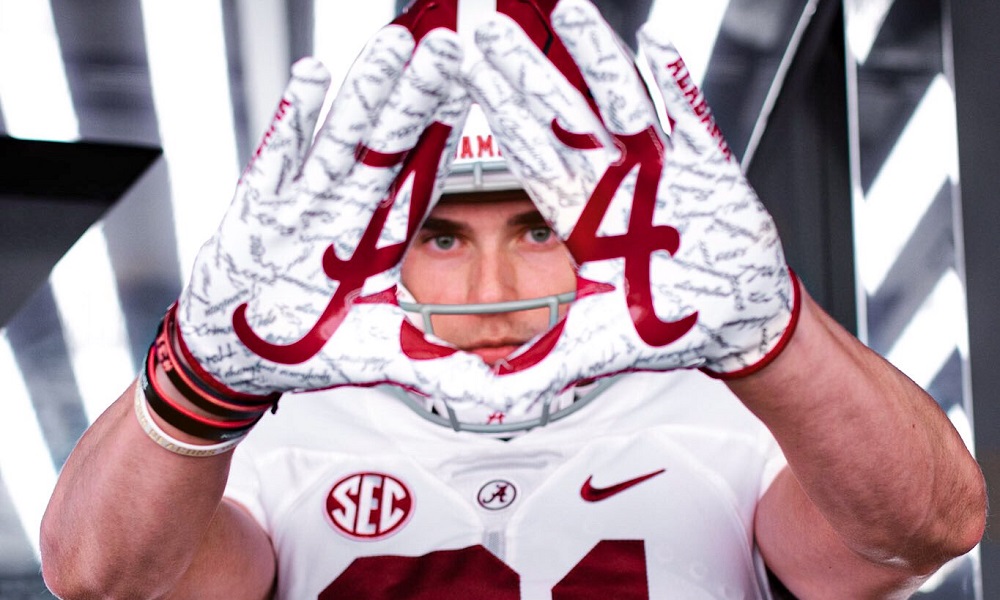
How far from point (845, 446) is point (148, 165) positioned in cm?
148

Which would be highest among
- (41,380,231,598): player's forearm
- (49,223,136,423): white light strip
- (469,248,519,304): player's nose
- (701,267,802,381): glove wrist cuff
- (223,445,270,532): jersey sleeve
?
(701,267,802,381): glove wrist cuff

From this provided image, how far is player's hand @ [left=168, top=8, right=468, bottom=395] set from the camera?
72 cm

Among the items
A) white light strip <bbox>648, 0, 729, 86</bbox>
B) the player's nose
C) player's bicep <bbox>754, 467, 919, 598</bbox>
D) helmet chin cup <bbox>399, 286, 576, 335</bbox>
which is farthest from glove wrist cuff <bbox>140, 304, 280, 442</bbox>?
white light strip <bbox>648, 0, 729, 86</bbox>

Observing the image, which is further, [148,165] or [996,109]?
[148,165]

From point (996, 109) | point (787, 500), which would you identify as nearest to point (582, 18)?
point (787, 500)

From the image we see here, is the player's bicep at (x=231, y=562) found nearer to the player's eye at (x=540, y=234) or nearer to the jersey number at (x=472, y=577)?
the jersey number at (x=472, y=577)

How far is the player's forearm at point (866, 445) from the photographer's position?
0.80 meters

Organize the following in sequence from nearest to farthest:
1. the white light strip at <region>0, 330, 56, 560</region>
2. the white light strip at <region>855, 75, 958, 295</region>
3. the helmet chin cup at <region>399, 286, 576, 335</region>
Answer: the helmet chin cup at <region>399, 286, 576, 335</region> < the white light strip at <region>855, 75, 958, 295</region> < the white light strip at <region>0, 330, 56, 560</region>

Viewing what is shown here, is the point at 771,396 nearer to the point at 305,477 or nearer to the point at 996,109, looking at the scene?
the point at 305,477

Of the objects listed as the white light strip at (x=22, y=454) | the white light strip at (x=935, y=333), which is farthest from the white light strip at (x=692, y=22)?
the white light strip at (x=22, y=454)

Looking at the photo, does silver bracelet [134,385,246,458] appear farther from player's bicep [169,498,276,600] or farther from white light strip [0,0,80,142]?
white light strip [0,0,80,142]

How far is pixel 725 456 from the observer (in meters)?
1.21

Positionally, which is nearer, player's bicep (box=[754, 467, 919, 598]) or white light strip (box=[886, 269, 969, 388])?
player's bicep (box=[754, 467, 919, 598])

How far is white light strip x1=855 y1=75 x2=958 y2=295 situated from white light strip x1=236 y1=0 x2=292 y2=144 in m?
1.10
